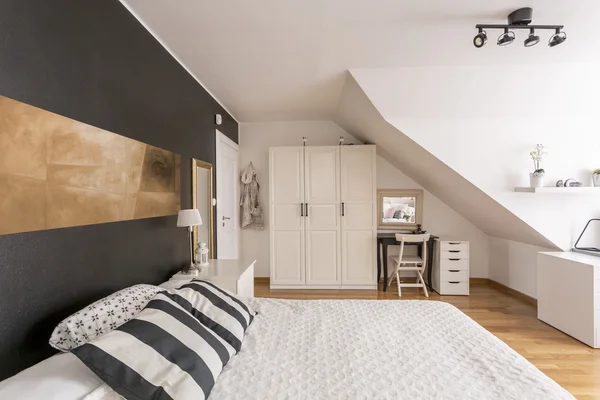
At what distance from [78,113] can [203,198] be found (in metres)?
Result: 1.99

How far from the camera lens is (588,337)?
2.84 metres

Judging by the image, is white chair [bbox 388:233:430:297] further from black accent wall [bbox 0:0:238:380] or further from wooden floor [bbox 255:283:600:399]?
black accent wall [bbox 0:0:238:380]

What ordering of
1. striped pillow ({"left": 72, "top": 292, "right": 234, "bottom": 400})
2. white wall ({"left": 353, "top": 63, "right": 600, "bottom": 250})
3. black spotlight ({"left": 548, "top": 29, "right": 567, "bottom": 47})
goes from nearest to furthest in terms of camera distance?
striped pillow ({"left": 72, "top": 292, "right": 234, "bottom": 400}) < black spotlight ({"left": 548, "top": 29, "right": 567, "bottom": 47}) < white wall ({"left": 353, "top": 63, "right": 600, "bottom": 250})

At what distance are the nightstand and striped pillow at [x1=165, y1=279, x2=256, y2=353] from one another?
0.78 metres

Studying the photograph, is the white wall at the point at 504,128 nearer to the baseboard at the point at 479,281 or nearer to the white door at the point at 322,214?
the white door at the point at 322,214

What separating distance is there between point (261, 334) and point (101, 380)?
0.75m

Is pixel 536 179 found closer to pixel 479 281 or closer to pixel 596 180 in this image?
pixel 596 180

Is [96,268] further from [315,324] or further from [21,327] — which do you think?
[315,324]

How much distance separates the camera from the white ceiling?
2.01 metres

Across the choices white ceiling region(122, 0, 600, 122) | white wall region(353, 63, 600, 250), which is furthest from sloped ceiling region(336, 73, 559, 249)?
white ceiling region(122, 0, 600, 122)

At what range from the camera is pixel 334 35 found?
238cm

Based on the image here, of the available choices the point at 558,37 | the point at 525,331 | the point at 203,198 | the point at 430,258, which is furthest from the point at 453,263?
the point at 203,198

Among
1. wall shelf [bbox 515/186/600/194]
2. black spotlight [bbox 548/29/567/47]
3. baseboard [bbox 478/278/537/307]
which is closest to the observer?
black spotlight [bbox 548/29/567/47]

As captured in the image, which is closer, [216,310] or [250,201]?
[216,310]
